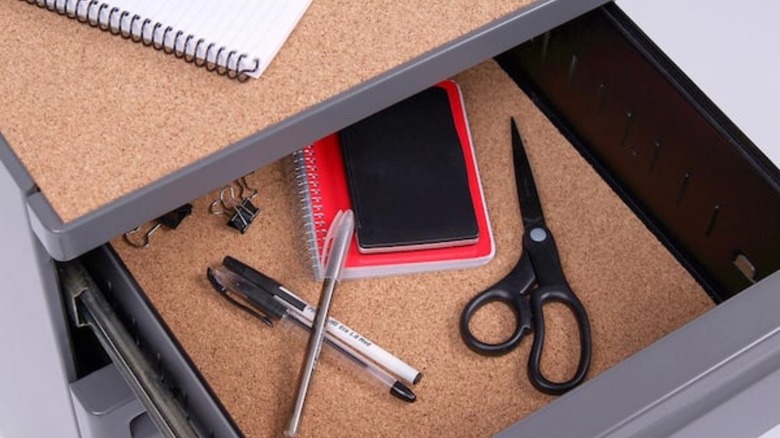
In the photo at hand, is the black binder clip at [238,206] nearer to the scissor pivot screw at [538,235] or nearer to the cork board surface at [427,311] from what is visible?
the cork board surface at [427,311]

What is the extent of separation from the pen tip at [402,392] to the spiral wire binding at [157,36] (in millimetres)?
226

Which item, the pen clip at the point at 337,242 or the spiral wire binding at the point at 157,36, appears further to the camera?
the pen clip at the point at 337,242

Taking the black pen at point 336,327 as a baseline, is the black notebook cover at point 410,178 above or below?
above

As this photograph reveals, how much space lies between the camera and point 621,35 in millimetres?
1017

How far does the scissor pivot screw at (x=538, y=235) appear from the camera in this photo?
103cm

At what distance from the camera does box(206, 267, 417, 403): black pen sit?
975mm

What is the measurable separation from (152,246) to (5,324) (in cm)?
16

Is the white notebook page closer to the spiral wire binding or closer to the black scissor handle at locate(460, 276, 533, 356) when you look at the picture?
the spiral wire binding

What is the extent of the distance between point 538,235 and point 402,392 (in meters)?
0.16

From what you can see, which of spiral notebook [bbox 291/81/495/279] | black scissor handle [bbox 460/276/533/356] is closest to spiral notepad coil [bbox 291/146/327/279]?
spiral notebook [bbox 291/81/495/279]

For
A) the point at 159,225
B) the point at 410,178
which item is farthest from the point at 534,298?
the point at 159,225

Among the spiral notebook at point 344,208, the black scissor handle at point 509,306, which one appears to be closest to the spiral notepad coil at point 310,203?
the spiral notebook at point 344,208

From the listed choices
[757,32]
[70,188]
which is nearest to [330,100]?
[70,188]

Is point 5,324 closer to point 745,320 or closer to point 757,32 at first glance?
point 745,320
